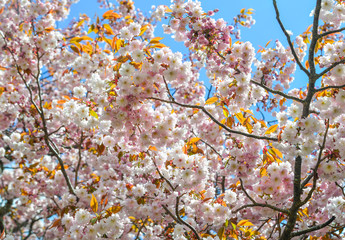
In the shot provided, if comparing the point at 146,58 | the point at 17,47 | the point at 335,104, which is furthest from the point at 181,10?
the point at 17,47

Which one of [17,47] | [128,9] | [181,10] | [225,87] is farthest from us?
[128,9]

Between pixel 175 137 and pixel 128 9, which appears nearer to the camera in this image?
pixel 175 137

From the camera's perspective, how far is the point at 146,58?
8.80 ft

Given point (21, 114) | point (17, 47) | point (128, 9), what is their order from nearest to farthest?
point (17, 47) < point (21, 114) < point (128, 9)

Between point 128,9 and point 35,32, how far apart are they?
8.41 ft

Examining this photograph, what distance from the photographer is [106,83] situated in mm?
2725

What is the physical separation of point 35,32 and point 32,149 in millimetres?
1968

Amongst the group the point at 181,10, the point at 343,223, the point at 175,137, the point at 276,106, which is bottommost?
the point at 343,223

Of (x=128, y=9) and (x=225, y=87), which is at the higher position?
(x=128, y=9)

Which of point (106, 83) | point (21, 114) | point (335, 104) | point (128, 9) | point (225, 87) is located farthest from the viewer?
point (128, 9)

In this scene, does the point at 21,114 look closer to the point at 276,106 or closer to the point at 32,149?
the point at 32,149

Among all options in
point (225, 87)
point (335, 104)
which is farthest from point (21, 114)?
point (335, 104)

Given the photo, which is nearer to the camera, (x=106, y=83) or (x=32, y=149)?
(x=106, y=83)

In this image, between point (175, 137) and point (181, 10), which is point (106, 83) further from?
point (181, 10)
